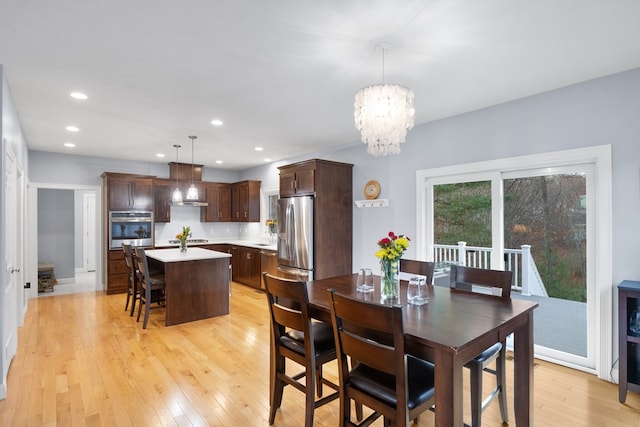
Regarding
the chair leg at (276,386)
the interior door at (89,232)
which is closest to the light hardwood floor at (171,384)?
the chair leg at (276,386)

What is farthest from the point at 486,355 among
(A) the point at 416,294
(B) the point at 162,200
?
(B) the point at 162,200

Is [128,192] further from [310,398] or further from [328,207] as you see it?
[310,398]

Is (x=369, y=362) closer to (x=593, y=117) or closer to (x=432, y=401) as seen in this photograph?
(x=432, y=401)

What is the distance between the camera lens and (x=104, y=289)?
256 inches

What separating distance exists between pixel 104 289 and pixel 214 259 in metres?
3.17

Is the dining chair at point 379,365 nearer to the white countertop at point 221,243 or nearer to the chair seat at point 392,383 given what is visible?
the chair seat at point 392,383

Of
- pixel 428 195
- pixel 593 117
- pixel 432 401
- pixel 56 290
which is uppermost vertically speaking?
A: pixel 593 117

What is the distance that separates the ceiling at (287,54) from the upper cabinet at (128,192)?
2246 mm

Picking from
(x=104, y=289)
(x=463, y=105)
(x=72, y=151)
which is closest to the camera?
(x=463, y=105)

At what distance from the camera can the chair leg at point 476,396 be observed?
6.49ft

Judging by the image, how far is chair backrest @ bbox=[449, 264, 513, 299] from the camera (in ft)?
7.86

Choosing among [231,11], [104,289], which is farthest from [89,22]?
[104,289]

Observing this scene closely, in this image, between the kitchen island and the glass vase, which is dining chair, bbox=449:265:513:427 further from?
the kitchen island

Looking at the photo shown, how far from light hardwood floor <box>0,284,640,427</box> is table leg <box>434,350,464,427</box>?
1031mm
